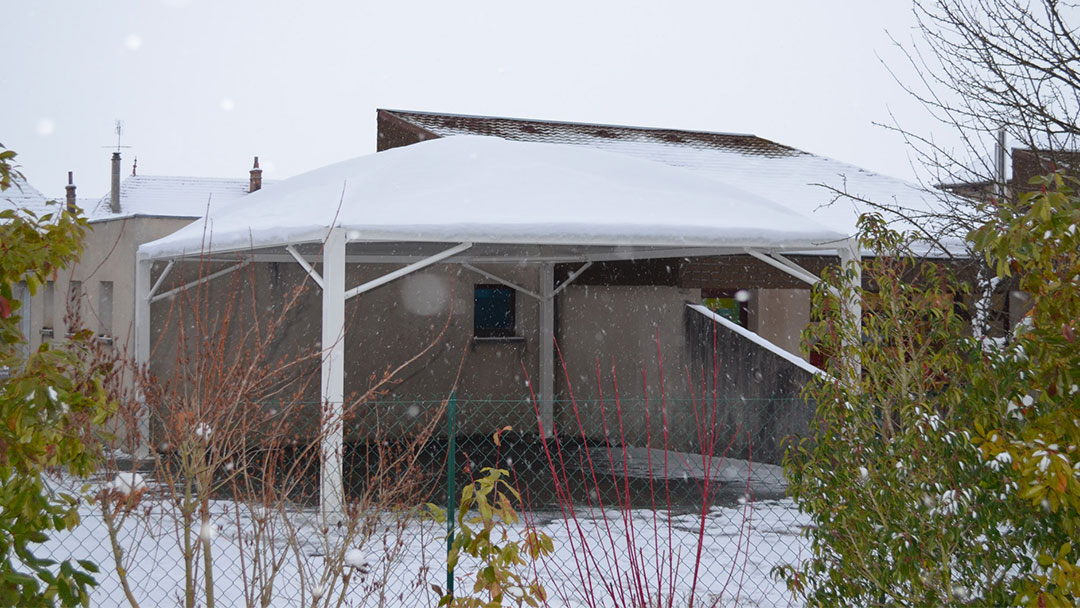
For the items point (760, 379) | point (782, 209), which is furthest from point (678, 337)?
point (782, 209)

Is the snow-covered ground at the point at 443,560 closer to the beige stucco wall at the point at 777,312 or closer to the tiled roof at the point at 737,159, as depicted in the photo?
the tiled roof at the point at 737,159

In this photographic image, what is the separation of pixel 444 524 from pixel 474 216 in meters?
2.49

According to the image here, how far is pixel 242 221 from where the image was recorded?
403 inches

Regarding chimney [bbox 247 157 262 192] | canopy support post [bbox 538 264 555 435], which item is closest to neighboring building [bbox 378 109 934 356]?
canopy support post [bbox 538 264 555 435]

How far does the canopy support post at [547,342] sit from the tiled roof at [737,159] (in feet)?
9.87

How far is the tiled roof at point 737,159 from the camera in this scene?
16.0 metres

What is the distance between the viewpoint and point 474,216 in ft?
28.5

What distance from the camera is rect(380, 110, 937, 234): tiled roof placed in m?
16.0

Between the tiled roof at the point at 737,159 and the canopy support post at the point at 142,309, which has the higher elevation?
the tiled roof at the point at 737,159

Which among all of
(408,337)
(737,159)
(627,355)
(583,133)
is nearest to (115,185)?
(583,133)

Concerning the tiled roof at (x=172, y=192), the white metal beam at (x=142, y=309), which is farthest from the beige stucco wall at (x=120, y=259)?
the tiled roof at (x=172, y=192)

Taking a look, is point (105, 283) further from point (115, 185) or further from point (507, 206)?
point (115, 185)

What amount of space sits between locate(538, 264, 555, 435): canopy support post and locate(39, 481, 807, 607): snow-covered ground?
5.31 m

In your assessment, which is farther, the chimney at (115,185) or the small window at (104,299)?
the chimney at (115,185)
